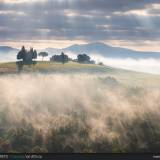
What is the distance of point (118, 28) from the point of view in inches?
152

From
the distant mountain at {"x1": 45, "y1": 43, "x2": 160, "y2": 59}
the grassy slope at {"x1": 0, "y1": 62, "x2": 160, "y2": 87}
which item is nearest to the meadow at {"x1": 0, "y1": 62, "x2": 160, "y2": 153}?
the grassy slope at {"x1": 0, "y1": 62, "x2": 160, "y2": 87}

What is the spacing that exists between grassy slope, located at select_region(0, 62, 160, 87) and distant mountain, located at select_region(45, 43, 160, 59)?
0.11 metres

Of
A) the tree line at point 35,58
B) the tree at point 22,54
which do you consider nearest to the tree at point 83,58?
the tree line at point 35,58

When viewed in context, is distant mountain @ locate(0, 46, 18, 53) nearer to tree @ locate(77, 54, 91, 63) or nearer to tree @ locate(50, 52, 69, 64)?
tree @ locate(50, 52, 69, 64)

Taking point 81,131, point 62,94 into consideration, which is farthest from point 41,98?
point 81,131

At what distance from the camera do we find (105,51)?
388 cm

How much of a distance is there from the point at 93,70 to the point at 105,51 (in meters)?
0.18

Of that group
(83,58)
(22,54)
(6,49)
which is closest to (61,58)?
(83,58)

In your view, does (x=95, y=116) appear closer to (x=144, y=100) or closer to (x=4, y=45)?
(x=144, y=100)

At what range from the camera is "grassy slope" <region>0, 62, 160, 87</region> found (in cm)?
384

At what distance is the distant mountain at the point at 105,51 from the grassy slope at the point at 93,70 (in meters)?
0.11

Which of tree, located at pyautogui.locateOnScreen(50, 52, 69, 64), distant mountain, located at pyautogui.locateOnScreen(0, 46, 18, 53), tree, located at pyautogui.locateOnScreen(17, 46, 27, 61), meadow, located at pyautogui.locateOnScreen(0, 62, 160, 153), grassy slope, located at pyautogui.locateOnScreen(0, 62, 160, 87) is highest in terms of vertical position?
distant mountain, located at pyautogui.locateOnScreen(0, 46, 18, 53)

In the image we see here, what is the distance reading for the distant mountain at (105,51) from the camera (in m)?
3.82

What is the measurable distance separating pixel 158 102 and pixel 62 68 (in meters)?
0.81
